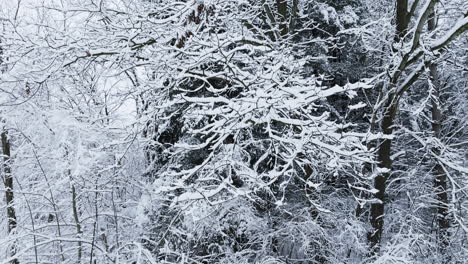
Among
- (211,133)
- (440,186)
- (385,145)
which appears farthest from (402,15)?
(211,133)

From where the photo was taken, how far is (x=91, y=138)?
568 cm

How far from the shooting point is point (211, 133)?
5.42 meters

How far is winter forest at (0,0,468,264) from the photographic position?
4.30 metres

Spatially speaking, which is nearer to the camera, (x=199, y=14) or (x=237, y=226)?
(x=199, y=14)

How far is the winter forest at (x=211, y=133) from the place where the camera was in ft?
14.1

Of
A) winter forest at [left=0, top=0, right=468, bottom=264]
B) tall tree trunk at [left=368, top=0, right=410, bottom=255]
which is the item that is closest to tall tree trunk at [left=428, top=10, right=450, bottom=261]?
winter forest at [left=0, top=0, right=468, bottom=264]

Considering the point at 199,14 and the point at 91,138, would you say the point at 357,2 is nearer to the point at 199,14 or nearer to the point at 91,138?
the point at 199,14

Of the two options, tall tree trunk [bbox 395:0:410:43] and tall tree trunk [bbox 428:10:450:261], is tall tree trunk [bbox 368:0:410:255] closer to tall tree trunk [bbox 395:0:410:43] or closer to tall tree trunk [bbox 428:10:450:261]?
tall tree trunk [bbox 395:0:410:43]

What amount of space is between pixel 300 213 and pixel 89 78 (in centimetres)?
504

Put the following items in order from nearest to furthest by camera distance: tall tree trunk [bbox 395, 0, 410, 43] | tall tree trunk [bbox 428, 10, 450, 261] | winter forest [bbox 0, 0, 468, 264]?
winter forest [bbox 0, 0, 468, 264] → tall tree trunk [bbox 395, 0, 410, 43] → tall tree trunk [bbox 428, 10, 450, 261]

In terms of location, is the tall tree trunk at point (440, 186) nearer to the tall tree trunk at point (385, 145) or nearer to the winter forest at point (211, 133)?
the winter forest at point (211, 133)

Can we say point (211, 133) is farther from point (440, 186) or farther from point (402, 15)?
point (440, 186)

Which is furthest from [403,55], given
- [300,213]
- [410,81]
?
[300,213]

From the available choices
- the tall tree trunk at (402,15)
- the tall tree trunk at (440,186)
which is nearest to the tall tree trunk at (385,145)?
the tall tree trunk at (402,15)
